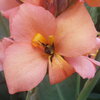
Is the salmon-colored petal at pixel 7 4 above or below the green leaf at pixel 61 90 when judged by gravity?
above

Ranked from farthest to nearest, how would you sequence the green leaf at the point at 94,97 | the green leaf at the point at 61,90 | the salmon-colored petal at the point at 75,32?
1. the green leaf at the point at 94,97
2. the green leaf at the point at 61,90
3. the salmon-colored petal at the point at 75,32

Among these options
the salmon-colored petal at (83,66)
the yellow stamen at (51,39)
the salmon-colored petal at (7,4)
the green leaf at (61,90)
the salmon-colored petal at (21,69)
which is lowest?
the green leaf at (61,90)

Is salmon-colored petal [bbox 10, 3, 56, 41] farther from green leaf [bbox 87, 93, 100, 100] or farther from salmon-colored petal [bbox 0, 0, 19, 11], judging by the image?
green leaf [bbox 87, 93, 100, 100]

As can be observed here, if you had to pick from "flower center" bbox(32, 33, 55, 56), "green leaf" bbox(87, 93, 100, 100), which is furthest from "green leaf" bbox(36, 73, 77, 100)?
"flower center" bbox(32, 33, 55, 56)

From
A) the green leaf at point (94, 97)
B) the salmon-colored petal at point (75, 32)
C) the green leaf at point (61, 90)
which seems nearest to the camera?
the salmon-colored petal at point (75, 32)

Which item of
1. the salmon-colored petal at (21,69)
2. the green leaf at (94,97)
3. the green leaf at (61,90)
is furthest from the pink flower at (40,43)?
the green leaf at (94,97)

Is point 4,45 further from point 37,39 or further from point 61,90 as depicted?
point 61,90

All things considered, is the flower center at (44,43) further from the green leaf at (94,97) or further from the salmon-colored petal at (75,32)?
the green leaf at (94,97)

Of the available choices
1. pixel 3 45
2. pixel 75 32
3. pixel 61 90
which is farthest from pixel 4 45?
pixel 61 90

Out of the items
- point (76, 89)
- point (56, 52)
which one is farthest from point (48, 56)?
point (76, 89)
